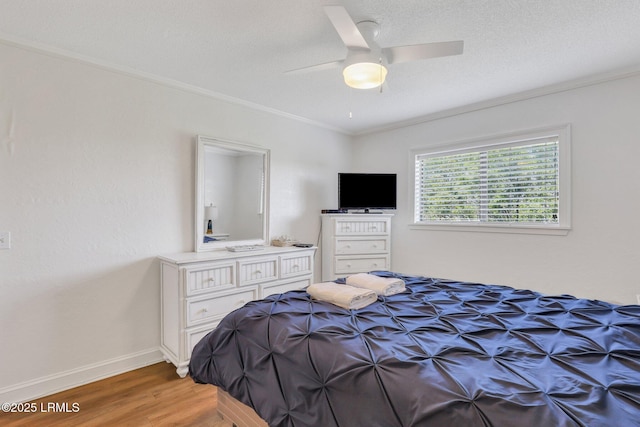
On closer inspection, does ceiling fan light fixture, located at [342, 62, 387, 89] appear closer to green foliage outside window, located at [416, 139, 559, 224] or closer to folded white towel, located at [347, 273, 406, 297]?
folded white towel, located at [347, 273, 406, 297]

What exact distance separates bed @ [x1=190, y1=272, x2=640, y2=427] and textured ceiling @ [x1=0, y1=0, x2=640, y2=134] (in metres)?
1.67

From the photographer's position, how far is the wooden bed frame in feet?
5.12

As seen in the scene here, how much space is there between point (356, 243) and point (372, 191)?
0.69 metres

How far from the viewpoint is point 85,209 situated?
2.39 meters

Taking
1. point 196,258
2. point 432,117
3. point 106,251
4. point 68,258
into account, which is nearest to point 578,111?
point 432,117

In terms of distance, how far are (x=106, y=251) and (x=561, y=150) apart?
4.02m

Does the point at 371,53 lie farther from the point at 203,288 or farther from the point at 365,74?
the point at 203,288

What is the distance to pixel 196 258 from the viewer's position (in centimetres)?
256

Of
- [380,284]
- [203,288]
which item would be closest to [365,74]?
[380,284]

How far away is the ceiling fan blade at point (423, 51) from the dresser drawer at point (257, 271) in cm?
200

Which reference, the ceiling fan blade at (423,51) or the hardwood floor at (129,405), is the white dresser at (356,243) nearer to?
the hardwood floor at (129,405)

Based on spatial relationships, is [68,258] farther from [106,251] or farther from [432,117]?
[432,117]

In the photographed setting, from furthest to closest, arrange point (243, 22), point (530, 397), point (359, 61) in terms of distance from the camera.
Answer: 1. point (243, 22)
2. point (359, 61)
3. point (530, 397)

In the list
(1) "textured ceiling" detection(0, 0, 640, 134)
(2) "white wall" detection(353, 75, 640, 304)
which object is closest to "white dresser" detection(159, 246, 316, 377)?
(1) "textured ceiling" detection(0, 0, 640, 134)
